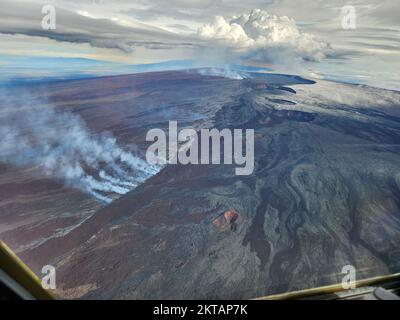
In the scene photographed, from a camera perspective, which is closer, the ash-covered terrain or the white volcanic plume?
the ash-covered terrain

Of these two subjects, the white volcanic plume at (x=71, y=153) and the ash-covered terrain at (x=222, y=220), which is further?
the white volcanic plume at (x=71, y=153)

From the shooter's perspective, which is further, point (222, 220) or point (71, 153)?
point (71, 153)

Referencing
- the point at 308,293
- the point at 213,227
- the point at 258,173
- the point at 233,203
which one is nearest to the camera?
the point at 308,293

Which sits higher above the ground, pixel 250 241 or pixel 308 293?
pixel 308 293

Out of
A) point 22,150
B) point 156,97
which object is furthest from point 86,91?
point 22,150

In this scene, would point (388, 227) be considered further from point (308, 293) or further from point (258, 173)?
point (308, 293)
